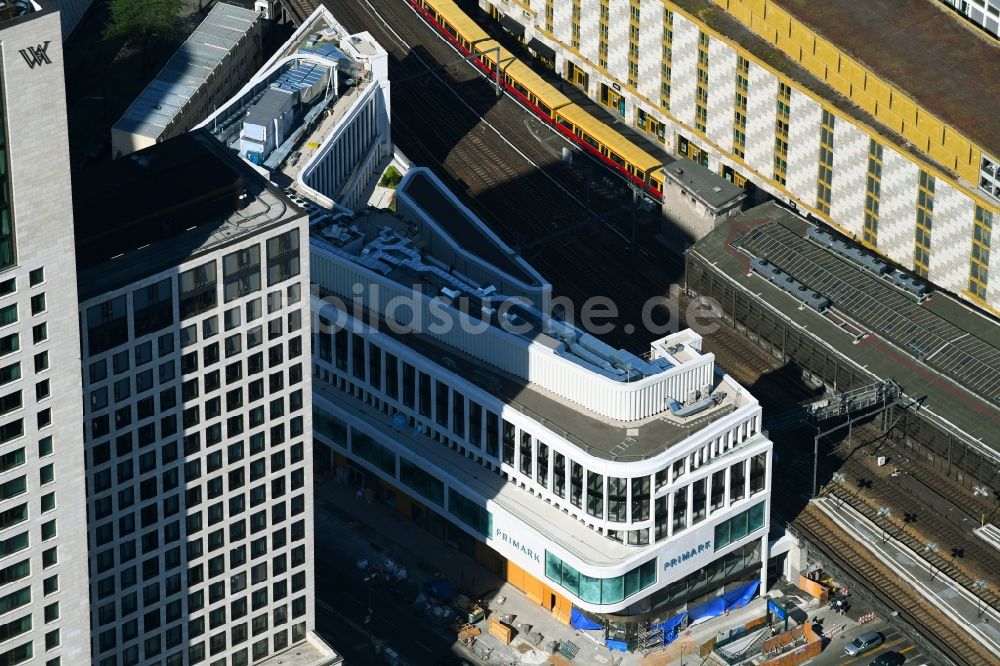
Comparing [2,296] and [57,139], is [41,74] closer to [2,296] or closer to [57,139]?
[57,139]

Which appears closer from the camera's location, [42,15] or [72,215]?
[42,15]

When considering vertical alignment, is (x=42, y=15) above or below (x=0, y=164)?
above

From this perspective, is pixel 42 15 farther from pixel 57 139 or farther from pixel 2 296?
pixel 2 296

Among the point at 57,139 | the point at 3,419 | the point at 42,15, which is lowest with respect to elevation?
the point at 3,419

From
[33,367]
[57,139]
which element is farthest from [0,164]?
[33,367]

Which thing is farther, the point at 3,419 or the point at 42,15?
the point at 3,419

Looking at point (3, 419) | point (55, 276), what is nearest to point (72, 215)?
point (55, 276)
